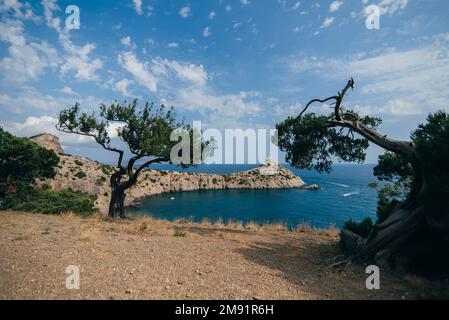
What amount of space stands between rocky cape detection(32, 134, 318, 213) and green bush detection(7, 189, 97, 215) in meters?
18.0

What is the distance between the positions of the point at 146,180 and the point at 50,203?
62709 millimetres

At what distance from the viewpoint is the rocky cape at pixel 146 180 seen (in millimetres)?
50281

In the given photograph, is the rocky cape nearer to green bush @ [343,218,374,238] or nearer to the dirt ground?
the dirt ground

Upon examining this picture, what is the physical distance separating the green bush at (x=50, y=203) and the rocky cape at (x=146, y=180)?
17969 mm

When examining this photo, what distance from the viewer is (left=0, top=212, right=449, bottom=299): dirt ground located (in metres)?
6.74

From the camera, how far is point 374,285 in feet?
27.4

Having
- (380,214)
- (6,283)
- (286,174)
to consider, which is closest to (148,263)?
(6,283)

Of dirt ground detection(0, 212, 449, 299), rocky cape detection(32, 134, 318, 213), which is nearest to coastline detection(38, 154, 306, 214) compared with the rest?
rocky cape detection(32, 134, 318, 213)

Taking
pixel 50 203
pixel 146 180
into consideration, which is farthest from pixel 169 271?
pixel 146 180

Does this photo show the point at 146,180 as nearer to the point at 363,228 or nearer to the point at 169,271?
the point at 363,228

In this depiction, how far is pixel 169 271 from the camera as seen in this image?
27.3 ft
